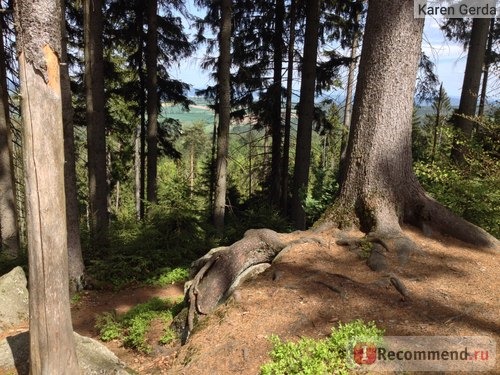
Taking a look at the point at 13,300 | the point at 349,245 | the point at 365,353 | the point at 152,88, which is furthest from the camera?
the point at 152,88

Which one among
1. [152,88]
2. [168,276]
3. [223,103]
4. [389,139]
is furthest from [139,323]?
[152,88]

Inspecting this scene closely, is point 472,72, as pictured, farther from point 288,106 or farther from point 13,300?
point 13,300

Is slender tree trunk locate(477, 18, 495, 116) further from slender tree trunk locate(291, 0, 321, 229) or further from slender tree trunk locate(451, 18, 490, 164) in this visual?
slender tree trunk locate(291, 0, 321, 229)

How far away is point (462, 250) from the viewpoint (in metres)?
5.29

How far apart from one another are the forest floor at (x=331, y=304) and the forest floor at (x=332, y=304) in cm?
1

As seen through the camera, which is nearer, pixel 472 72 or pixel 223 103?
pixel 472 72

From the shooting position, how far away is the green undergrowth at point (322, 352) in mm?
3301

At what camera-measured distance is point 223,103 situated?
9.95m

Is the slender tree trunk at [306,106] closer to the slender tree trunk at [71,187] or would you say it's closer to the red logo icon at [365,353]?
the slender tree trunk at [71,187]

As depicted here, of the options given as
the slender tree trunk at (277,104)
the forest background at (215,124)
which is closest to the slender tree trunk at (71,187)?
the forest background at (215,124)


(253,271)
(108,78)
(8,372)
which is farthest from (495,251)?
(108,78)

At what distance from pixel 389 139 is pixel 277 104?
31.2 ft

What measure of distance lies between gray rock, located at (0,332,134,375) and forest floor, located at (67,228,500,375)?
519mm

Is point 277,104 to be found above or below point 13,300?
above
